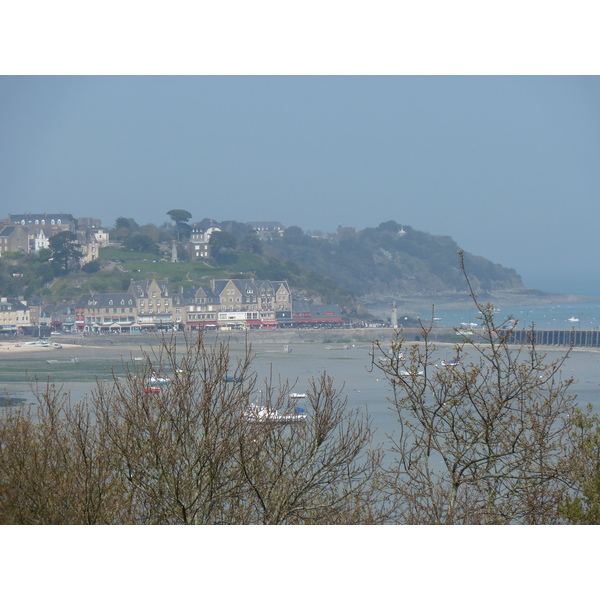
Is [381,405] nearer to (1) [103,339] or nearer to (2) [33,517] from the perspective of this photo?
(2) [33,517]

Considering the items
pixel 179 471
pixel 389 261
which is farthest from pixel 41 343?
pixel 179 471

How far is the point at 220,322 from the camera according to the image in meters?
33.0

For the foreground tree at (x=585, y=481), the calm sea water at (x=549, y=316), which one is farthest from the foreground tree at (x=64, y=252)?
the foreground tree at (x=585, y=481)

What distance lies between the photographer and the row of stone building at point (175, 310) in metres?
31.9

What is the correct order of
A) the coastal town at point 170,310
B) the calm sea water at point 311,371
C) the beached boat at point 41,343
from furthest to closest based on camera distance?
the coastal town at point 170,310, the beached boat at point 41,343, the calm sea water at point 311,371

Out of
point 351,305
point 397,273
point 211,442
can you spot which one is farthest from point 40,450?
point 397,273

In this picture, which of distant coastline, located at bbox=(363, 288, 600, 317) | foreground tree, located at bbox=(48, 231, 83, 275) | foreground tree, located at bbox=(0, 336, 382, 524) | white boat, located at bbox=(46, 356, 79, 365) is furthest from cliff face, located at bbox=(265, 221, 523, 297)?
foreground tree, located at bbox=(0, 336, 382, 524)

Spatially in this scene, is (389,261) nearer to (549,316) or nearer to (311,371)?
(549,316)

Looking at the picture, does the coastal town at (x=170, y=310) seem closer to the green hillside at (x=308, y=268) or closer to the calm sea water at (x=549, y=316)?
the green hillside at (x=308, y=268)

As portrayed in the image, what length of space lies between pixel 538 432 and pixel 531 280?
166 ft

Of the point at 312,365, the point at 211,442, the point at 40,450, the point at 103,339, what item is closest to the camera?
the point at 211,442

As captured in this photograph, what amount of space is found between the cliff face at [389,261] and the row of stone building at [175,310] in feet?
35.9

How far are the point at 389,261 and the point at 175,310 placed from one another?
62.8 ft

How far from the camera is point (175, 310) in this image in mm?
33219
